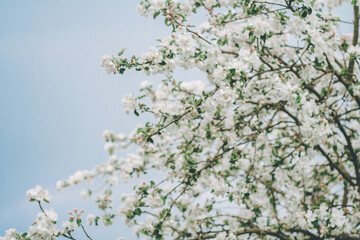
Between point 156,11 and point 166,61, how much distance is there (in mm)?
643

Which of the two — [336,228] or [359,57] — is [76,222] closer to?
[336,228]

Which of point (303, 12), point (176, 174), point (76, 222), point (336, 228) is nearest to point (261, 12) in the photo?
point (303, 12)

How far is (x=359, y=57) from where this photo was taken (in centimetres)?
416

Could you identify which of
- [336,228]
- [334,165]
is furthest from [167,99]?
[336,228]

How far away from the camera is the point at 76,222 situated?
328 centimetres

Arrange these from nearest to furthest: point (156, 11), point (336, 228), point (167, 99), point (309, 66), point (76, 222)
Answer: point (76, 222)
point (156, 11)
point (336, 228)
point (309, 66)
point (167, 99)

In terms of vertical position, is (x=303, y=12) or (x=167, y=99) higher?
(x=167, y=99)

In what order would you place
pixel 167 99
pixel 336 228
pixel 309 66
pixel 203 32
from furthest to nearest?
1. pixel 167 99
2. pixel 203 32
3. pixel 309 66
4. pixel 336 228

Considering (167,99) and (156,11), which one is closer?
(156,11)

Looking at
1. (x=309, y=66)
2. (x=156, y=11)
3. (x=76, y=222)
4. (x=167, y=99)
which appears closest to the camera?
(x=76, y=222)

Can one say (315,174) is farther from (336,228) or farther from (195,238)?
(195,238)

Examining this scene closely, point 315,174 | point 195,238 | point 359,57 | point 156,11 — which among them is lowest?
point 195,238

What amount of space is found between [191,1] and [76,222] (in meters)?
2.81

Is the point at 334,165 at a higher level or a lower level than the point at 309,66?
lower
